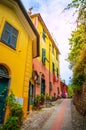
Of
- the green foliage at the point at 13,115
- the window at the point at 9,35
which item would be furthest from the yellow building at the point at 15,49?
the green foliage at the point at 13,115

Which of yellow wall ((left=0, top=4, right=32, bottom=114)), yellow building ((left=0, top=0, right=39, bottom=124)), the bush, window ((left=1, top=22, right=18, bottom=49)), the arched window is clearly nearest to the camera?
the bush

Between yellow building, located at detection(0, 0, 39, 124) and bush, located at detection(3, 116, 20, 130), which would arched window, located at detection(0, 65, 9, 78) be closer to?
yellow building, located at detection(0, 0, 39, 124)

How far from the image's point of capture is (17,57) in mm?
9906

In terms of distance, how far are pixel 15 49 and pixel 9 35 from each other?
869 mm

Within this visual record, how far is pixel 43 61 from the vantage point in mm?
18797

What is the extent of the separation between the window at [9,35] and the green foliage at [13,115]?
9.57 feet

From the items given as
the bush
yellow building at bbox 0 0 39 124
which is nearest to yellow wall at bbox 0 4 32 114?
yellow building at bbox 0 0 39 124

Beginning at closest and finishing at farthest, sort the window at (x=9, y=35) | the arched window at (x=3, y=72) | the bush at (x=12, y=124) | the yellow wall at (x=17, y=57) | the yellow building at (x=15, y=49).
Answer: the bush at (x=12, y=124)
the arched window at (x=3, y=72)
the yellow building at (x=15, y=49)
the yellow wall at (x=17, y=57)
the window at (x=9, y=35)

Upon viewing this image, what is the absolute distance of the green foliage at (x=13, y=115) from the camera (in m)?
7.91

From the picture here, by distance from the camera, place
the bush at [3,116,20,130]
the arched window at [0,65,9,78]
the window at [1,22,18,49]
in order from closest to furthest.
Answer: the bush at [3,116,20,130] < the arched window at [0,65,9,78] < the window at [1,22,18,49]

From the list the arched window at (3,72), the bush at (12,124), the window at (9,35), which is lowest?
the bush at (12,124)

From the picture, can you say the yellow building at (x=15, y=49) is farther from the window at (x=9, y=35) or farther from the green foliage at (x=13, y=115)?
the green foliage at (x=13, y=115)

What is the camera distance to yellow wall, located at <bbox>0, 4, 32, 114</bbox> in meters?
9.10

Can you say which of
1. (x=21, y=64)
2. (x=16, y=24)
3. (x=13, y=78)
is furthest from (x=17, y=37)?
(x=13, y=78)
